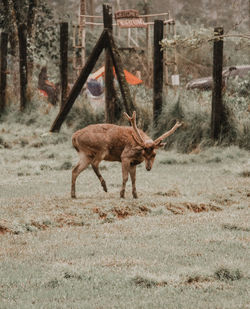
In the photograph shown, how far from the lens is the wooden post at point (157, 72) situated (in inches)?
620

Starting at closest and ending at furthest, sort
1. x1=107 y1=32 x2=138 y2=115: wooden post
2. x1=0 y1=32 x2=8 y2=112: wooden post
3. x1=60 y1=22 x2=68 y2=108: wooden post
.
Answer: x1=107 y1=32 x2=138 y2=115: wooden post, x1=60 y1=22 x2=68 y2=108: wooden post, x1=0 y1=32 x2=8 y2=112: wooden post

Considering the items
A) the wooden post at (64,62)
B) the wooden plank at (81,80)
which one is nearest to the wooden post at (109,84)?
the wooden plank at (81,80)

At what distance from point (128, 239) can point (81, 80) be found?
933 centimetres

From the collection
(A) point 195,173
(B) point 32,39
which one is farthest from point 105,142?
(B) point 32,39

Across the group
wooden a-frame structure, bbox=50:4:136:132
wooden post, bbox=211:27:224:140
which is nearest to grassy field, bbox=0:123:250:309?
wooden post, bbox=211:27:224:140

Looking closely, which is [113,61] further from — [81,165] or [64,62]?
[81,165]

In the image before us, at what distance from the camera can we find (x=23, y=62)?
1975 centimetres

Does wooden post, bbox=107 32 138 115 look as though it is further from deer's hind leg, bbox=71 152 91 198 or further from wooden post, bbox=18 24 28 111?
deer's hind leg, bbox=71 152 91 198

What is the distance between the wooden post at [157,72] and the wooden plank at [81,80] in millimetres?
1176

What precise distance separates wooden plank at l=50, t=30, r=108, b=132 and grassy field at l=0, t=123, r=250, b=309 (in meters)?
3.15

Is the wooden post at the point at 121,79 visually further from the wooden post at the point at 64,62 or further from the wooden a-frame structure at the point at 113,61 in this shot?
the wooden post at the point at 64,62

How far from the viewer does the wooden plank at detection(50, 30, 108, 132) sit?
1589 centimetres

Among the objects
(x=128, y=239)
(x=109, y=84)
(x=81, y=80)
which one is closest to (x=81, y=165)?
(x=128, y=239)

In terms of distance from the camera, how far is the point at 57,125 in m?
17.0
